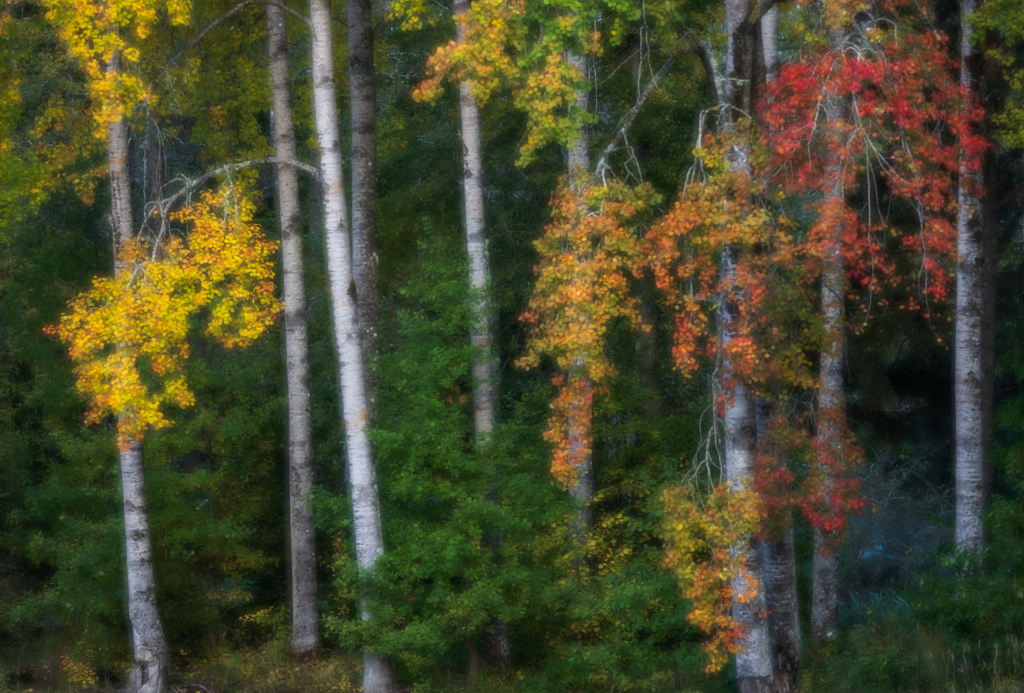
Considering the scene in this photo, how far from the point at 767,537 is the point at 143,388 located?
6.96m

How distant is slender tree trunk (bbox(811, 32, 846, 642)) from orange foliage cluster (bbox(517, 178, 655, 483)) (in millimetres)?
1897

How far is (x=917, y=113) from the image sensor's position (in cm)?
886

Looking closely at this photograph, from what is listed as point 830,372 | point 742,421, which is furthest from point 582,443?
point 830,372

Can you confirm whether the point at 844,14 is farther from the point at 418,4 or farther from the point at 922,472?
the point at 922,472

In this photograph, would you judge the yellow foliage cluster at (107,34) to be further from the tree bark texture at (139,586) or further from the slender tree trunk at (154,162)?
the tree bark texture at (139,586)

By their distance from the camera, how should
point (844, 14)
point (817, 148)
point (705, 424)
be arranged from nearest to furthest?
point (844, 14)
point (817, 148)
point (705, 424)

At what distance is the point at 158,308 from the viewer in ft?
31.0

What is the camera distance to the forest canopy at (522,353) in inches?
356

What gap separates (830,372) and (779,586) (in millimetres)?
2990

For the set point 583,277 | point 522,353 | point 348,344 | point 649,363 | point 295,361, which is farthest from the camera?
point 522,353

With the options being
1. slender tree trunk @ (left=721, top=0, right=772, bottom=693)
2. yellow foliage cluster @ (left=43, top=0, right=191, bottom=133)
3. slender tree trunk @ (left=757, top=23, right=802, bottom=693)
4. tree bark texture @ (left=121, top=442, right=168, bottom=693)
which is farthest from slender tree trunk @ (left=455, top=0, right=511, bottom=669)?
tree bark texture @ (left=121, top=442, right=168, bottom=693)

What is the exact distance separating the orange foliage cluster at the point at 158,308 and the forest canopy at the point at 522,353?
0.05 meters

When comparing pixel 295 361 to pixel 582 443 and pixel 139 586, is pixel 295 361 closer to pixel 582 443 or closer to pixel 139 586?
pixel 139 586

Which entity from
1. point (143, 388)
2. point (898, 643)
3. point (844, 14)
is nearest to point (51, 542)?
point (143, 388)
